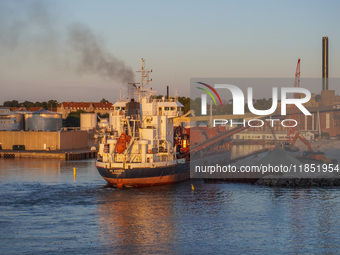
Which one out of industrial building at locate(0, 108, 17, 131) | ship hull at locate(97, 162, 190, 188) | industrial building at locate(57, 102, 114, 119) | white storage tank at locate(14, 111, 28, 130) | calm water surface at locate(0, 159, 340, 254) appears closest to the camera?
calm water surface at locate(0, 159, 340, 254)

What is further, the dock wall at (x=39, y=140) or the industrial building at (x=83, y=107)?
the industrial building at (x=83, y=107)

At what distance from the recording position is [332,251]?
26656 mm

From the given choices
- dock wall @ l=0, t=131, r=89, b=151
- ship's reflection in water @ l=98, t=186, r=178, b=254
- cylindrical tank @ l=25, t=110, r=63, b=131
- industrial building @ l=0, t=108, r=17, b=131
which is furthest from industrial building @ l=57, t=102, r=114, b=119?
ship's reflection in water @ l=98, t=186, r=178, b=254

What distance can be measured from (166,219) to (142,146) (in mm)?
11431

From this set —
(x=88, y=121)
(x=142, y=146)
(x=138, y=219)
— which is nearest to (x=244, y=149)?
(x=142, y=146)

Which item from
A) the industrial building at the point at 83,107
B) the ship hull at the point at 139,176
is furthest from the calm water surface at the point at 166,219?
the industrial building at the point at 83,107

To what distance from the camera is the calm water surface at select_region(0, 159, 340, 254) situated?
89.4 ft

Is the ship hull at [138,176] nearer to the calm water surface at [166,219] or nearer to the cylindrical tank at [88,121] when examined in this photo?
the calm water surface at [166,219]

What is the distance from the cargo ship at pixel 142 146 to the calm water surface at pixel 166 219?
1126mm

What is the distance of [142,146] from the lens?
43.5m

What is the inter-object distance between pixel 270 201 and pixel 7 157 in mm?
46767

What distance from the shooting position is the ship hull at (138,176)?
140ft

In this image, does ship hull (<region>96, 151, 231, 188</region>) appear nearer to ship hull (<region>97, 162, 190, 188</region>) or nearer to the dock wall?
ship hull (<region>97, 162, 190, 188</region>)

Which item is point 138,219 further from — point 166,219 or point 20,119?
point 20,119
